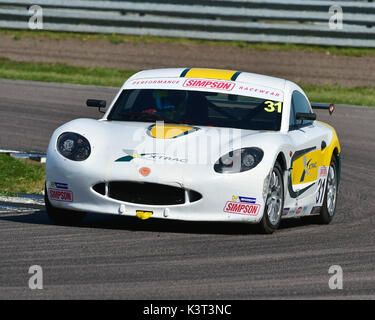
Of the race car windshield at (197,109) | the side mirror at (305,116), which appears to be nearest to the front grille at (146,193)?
the race car windshield at (197,109)

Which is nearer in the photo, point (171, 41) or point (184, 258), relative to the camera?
point (184, 258)

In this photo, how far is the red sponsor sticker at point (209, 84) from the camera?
31.2ft

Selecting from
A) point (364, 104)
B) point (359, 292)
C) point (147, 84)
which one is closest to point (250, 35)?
point (364, 104)

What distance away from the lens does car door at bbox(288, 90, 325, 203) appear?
29.3 feet

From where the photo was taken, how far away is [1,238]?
7.68 meters

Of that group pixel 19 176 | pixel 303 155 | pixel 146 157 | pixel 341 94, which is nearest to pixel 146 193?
pixel 146 157

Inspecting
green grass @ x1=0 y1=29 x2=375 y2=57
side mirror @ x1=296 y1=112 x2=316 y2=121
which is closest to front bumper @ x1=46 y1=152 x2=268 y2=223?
side mirror @ x1=296 y1=112 x2=316 y2=121

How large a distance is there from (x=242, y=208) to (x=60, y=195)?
4.59ft

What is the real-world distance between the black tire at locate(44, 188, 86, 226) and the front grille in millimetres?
480

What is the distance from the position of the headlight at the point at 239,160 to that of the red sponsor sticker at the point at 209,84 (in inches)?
56.7

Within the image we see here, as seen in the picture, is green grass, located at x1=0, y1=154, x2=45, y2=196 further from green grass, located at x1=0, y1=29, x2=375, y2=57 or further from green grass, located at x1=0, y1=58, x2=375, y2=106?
green grass, located at x1=0, y1=29, x2=375, y2=57

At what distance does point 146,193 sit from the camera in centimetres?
810

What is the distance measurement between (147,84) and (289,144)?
1602 mm

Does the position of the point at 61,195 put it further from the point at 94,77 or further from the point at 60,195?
the point at 94,77
